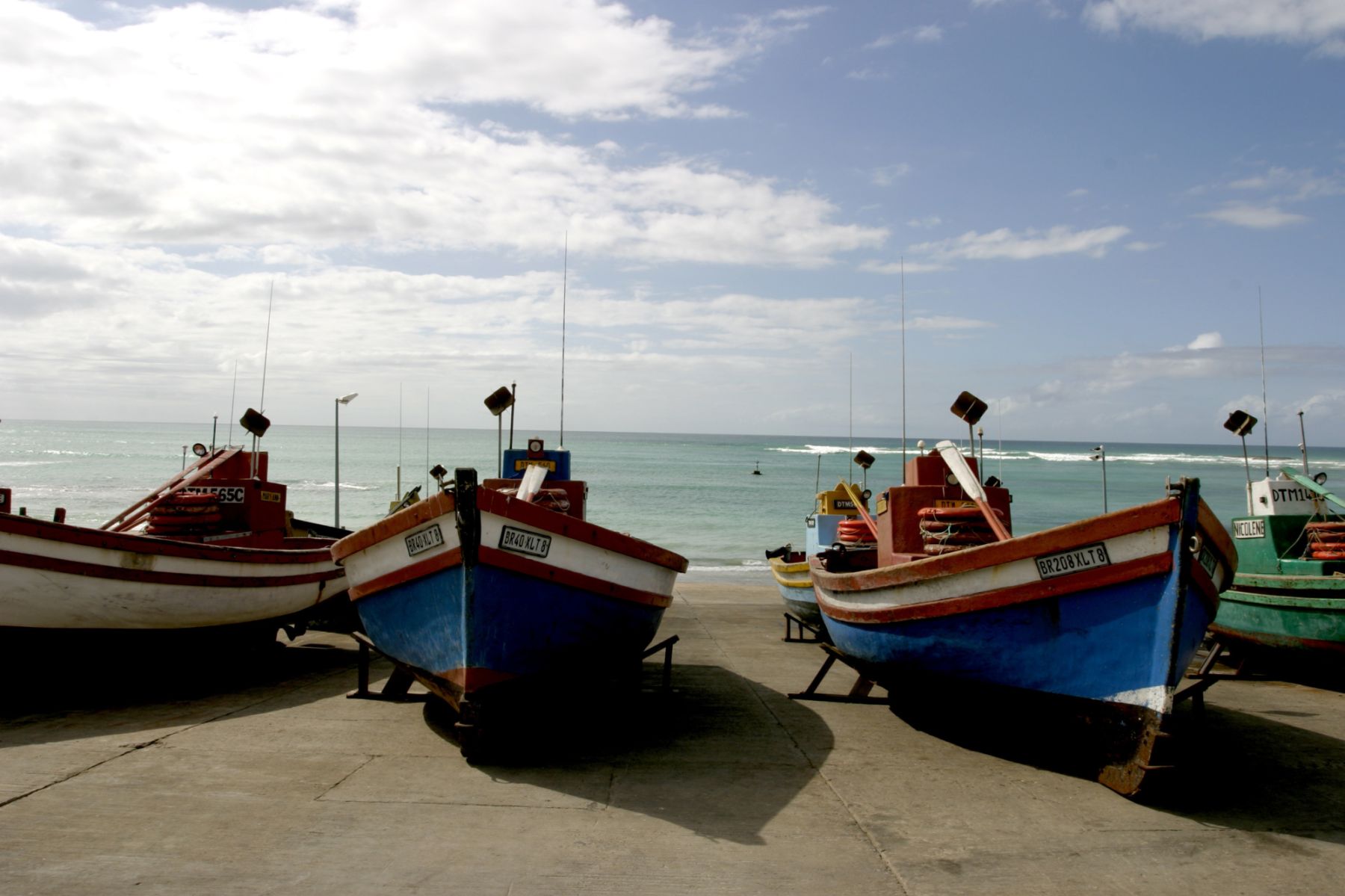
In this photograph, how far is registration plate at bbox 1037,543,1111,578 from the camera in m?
5.90

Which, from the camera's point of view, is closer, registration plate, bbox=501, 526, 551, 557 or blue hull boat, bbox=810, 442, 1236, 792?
blue hull boat, bbox=810, 442, 1236, 792

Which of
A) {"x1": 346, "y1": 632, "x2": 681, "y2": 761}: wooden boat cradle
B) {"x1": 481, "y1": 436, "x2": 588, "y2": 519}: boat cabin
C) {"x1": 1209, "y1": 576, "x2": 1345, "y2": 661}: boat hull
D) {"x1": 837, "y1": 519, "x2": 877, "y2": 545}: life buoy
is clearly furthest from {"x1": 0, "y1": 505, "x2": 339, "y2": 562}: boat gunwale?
{"x1": 1209, "y1": 576, "x2": 1345, "y2": 661}: boat hull

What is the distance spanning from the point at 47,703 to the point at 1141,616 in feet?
28.0

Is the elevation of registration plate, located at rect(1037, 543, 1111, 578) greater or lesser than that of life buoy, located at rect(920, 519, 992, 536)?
lesser

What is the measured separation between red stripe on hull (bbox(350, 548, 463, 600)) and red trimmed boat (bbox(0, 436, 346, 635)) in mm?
2279

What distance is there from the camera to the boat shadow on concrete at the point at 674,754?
18.4ft

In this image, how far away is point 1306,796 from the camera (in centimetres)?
597

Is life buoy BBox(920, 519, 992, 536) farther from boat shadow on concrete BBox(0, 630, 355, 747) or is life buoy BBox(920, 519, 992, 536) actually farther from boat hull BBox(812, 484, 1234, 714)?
boat shadow on concrete BBox(0, 630, 355, 747)

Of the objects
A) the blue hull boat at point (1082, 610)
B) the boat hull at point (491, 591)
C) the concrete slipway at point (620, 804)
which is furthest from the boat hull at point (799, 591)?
the boat hull at point (491, 591)

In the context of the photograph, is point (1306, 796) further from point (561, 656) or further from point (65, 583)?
point (65, 583)

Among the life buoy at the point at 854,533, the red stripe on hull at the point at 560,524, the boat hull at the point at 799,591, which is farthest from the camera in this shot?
the boat hull at the point at 799,591

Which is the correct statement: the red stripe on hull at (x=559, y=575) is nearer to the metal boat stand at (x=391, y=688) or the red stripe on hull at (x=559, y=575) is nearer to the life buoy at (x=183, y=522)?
the metal boat stand at (x=391, y=688)

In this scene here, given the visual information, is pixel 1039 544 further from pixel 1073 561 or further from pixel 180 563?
pixel 180 563

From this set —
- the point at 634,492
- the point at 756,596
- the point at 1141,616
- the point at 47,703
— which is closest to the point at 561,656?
the point at 1141,616
